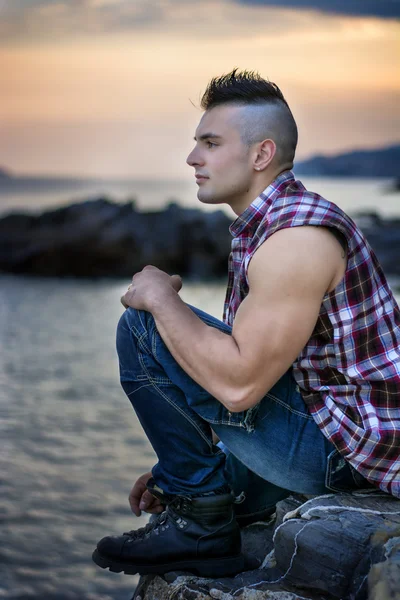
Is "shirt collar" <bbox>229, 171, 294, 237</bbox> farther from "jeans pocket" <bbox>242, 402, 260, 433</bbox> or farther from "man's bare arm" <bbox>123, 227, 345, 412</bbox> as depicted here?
"jeans pocket" <bbox>242, 402, 260, 433</bbox>

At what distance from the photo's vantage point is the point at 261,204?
8.39 feet

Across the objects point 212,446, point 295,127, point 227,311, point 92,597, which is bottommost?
point 92,597

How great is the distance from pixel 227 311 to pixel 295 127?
634 millimetres

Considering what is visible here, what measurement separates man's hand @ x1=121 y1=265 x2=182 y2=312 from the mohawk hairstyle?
23.5 inches

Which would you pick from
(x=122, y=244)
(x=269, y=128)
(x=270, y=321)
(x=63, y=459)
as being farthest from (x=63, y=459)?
(x=122, y=244)

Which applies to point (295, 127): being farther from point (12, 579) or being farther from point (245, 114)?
point (12, 579)

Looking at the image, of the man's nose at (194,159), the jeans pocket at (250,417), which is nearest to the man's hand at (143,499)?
the jeans pocket at (250,417)

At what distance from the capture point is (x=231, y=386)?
2.30m

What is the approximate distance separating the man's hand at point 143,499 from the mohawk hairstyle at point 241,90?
126 cm

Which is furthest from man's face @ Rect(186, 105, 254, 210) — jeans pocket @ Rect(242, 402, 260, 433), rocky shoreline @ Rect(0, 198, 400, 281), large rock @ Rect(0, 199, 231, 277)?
large rock @ Rect(0, 199, 231, 277)

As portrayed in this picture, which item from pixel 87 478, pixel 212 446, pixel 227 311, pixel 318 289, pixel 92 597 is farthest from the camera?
pixel 87 478

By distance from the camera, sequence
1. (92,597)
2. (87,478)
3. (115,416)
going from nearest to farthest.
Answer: (92,597)
(87,478)
(115,416)

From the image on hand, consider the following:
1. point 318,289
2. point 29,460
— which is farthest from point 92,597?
point 318,289

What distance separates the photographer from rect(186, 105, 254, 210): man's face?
2.61 meters
